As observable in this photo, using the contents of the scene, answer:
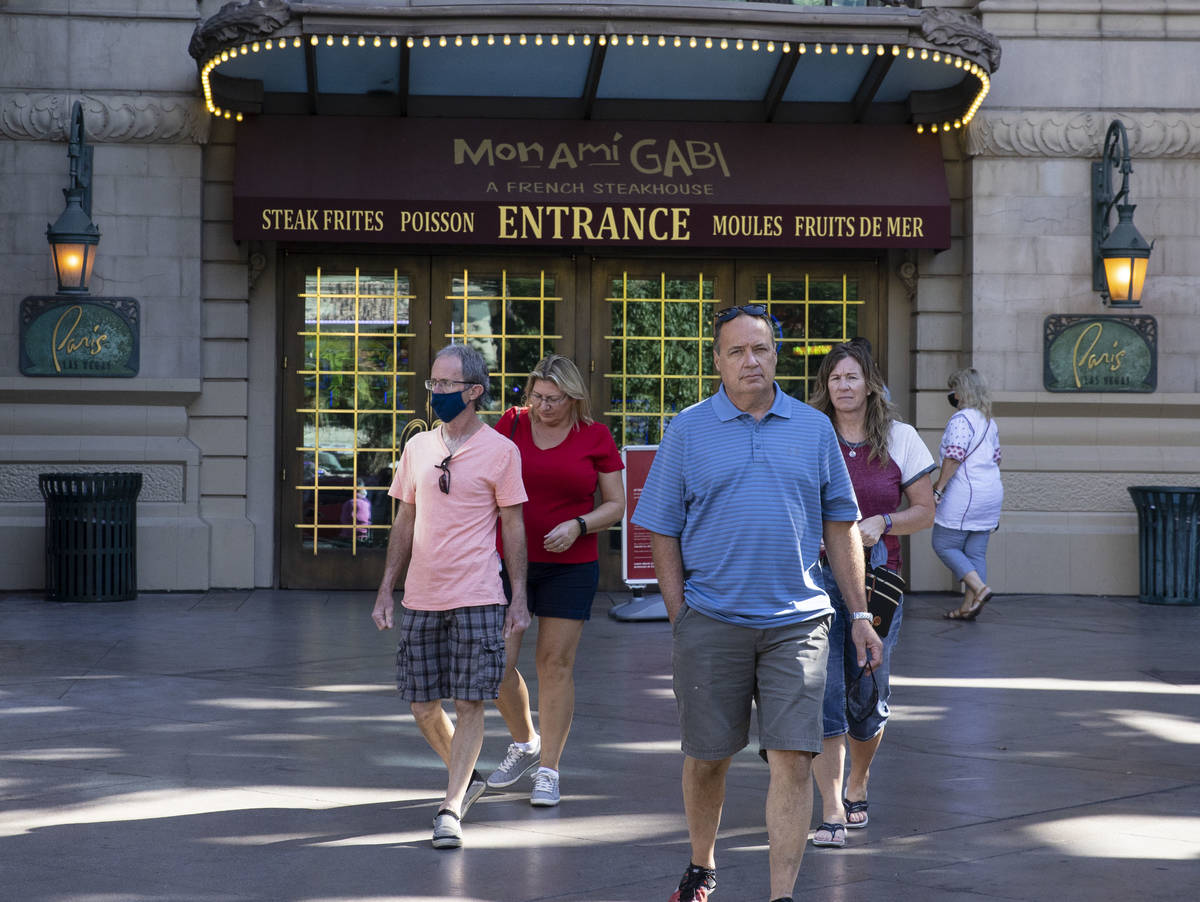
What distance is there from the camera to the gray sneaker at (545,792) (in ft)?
20.3

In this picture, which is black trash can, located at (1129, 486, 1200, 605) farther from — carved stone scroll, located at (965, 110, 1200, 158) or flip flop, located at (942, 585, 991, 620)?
carved stone scroll, located at (965, 110, 1200, 158)

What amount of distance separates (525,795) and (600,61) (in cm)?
805

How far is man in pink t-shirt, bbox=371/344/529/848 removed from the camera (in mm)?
5844

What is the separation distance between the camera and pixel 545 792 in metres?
6.20

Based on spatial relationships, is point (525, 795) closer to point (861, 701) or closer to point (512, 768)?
point (512, 768)

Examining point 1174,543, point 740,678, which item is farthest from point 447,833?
point 1174,543

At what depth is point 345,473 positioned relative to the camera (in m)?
14.3

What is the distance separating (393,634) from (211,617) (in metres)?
1.72

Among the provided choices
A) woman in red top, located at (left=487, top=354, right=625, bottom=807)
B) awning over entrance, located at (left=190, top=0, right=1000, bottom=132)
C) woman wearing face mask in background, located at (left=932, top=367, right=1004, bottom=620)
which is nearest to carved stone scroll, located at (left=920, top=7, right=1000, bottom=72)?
awning over entrance, located at (left=190, top=0, right=1000, bottom=132)

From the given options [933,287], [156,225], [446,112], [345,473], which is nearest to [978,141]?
[933,287]

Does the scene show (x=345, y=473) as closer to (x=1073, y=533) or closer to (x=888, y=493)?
(x=1073, y=533)

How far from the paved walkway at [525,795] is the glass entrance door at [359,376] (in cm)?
347

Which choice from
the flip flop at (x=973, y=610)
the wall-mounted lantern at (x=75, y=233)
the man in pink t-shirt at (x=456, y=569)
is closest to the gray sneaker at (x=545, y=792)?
the man in pink t-shirt at (x=456, y=569)

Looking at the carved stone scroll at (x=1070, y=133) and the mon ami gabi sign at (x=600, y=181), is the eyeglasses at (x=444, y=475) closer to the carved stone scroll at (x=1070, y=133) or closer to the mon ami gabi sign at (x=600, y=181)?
the mon ami gabi sign at (x=600, y=181)
